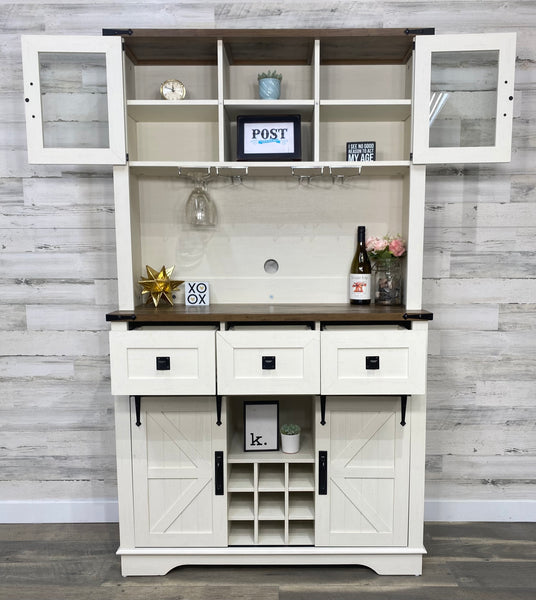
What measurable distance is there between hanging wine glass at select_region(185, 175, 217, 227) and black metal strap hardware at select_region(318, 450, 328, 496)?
3.60 feet

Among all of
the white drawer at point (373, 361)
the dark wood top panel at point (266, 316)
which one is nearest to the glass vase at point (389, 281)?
the dark wood top panel at point (266, 316)

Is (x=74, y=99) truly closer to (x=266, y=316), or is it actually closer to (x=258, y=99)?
(x=258, y=99)

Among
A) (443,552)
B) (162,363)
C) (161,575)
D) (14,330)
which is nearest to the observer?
(162,363)

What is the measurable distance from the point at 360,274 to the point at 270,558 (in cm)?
124

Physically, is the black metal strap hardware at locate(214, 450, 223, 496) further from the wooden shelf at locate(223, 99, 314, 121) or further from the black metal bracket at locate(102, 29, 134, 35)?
the black metal bracket at locate(102, 29, 134, 35)

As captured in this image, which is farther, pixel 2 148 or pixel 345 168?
pixel 2 148

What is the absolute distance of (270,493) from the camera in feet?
7.41

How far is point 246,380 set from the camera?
189 cm

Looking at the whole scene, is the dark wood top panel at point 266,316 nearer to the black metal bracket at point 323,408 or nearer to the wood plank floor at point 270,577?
the black metal bracket at point 323,408

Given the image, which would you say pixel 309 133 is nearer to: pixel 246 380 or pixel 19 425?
pixel 246 380

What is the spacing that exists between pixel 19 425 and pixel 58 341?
1.52ft

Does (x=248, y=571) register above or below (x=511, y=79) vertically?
below

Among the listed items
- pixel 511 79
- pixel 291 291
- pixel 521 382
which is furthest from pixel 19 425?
pixel 511 79

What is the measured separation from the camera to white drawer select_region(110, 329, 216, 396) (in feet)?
6.19
